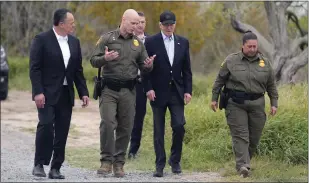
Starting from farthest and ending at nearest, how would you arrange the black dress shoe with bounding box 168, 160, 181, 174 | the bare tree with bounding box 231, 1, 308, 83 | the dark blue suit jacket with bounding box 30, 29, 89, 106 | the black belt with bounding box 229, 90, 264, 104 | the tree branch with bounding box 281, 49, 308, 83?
the bare tree with bounding box 231, 1, 308, 83 → the tree branch with bounding box 281, 49, 308, 83 → the black dress shoe with bounding box 168, 160, 181, 174 → the black belt with bounding box 229, 90, 264, 104 → the dark blue suit jacket with bounding box 30, 29, 89, 106

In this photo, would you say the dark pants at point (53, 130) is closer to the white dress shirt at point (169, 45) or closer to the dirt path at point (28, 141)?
the dirt path at point (28, 141)

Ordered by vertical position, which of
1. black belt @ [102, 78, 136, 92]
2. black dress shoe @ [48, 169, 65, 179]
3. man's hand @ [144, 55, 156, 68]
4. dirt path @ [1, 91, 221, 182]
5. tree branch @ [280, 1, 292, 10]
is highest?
tree branch @ [280, 1, 292, 10]

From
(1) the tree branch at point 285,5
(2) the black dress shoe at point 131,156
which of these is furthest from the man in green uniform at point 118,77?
(1) the tree branch at point 285,5

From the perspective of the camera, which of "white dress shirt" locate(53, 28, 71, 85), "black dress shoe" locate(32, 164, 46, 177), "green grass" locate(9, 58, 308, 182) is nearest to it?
"white dress shirt" locate(53, 28, 71, 85)

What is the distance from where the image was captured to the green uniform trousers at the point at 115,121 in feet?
29.8

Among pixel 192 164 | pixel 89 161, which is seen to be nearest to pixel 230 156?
pixel 192 164

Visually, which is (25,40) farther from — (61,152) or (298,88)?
(61,152)

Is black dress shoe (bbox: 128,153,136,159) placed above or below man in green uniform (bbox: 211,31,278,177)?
below

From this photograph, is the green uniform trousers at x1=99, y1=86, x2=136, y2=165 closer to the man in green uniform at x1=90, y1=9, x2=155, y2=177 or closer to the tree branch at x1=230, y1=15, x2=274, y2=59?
the man in green uniform at x1=90, y1=9, x2=155, y2=177

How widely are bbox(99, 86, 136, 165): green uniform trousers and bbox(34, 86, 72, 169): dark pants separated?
42cm

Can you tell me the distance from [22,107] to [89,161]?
8891 millimetres

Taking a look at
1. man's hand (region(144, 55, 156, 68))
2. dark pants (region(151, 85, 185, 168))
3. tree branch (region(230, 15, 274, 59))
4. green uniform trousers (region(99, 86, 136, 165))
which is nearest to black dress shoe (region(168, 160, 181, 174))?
dark pants (region(151, 85, 185, 168))

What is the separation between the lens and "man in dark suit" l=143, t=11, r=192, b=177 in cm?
949

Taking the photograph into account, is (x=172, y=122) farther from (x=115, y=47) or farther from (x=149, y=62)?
(x=115, y=47)
